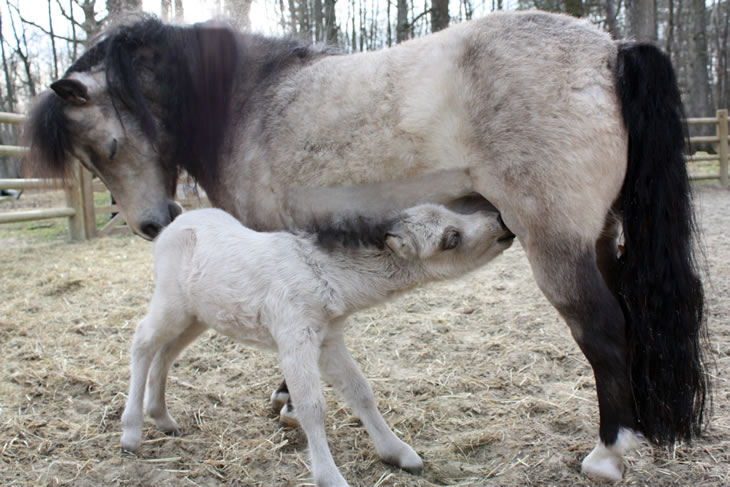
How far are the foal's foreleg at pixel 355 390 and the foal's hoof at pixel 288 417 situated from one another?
1.38 ft

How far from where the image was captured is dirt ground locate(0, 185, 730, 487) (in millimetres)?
2480

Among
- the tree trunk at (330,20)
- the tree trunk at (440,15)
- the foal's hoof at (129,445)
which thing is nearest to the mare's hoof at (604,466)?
the foal's hoof at (129,445)

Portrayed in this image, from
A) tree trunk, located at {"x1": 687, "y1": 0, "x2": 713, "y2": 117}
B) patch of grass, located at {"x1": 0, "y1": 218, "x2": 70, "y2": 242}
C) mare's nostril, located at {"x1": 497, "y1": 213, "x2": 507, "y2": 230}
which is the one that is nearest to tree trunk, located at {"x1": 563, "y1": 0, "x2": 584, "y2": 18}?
mare's nostril, located at {"x1": 497, "y1": 213, "x2": 507, "y2": 230}

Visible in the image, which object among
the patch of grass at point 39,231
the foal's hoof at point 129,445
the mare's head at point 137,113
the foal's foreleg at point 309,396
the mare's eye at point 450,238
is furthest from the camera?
the patch of grass at point 39,231

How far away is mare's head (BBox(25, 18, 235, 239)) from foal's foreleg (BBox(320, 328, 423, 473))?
1.27 metres

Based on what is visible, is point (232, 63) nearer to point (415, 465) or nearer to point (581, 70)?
point (581, 70)

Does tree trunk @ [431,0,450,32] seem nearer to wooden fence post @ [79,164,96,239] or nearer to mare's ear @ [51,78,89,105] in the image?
wooden fence post @ [79,164,96,239]

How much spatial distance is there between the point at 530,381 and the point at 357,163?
68.2 inches

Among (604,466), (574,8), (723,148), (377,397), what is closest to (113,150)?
(377,397)

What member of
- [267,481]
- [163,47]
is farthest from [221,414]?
[163,47]

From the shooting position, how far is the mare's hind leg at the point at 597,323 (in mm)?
2264

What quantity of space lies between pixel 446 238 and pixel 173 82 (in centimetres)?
179

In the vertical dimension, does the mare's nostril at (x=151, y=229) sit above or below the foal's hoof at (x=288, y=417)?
above

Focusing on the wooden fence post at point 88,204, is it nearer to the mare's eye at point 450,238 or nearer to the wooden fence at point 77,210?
the wooden fence at point 77,210
